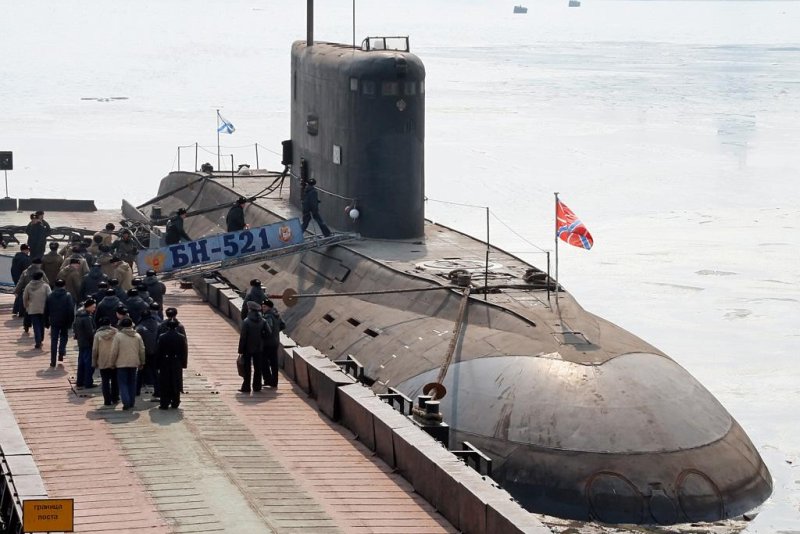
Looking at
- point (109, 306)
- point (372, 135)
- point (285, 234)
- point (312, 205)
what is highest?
point (372, 135)

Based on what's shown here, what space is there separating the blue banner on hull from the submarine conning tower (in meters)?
1.19

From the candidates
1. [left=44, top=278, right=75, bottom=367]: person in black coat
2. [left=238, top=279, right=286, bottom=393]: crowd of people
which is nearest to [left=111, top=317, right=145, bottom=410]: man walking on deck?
[left=238, top=279, right=286, bottom=393]: crowd of people

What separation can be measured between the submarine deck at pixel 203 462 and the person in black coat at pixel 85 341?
231 millimetres

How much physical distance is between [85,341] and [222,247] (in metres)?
8.85

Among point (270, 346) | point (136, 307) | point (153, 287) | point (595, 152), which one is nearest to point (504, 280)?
point (153, 287)

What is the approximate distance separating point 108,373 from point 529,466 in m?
5.52

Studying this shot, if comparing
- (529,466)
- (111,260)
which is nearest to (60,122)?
(111,260)

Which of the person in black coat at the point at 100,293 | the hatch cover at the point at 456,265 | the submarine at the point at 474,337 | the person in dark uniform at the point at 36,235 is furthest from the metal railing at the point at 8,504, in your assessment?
the person in dark uniform at the point at 36,235

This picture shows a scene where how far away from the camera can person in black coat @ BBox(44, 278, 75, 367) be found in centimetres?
1798

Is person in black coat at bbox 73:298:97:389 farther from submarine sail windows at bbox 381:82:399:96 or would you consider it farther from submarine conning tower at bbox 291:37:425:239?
submarine sail windows at bbox 381:82:399:96

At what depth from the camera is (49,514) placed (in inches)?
393

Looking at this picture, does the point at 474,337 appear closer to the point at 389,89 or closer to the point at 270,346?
the point at 270,346

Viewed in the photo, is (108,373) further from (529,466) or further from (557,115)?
(557,115)

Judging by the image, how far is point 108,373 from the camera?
15.9 meters
